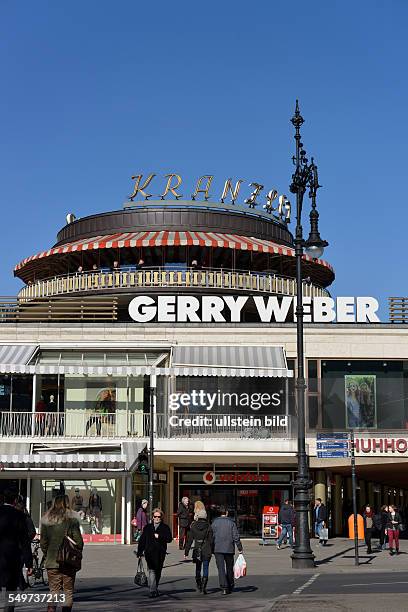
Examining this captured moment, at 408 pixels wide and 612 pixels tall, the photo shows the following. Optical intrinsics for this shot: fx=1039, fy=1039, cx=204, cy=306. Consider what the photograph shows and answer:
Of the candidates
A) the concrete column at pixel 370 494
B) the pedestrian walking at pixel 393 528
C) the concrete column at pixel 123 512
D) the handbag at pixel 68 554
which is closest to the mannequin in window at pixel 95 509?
the concrete column at pixel 123 512

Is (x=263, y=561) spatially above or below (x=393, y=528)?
below

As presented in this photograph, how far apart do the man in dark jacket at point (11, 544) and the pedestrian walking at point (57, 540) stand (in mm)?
352

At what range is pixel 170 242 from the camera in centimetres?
4469

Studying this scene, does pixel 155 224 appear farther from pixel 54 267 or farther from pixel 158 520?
pixel 158 520

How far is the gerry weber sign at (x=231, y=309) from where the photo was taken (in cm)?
4034

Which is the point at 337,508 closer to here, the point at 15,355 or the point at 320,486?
the point at 320,486

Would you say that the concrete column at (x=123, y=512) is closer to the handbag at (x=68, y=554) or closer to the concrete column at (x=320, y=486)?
the concrete column at (x=320, y=486)

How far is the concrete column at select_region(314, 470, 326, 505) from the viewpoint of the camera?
129 ft

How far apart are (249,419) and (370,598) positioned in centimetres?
2187

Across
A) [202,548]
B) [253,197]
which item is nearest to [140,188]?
[253,197]

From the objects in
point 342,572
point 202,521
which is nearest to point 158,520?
point 202,521

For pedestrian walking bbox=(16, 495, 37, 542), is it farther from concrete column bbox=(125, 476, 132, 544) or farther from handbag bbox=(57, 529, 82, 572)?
concrete column bbox=(125, 476, 132, 544)

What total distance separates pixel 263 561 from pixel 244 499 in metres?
12.3

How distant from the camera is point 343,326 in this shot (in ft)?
130
